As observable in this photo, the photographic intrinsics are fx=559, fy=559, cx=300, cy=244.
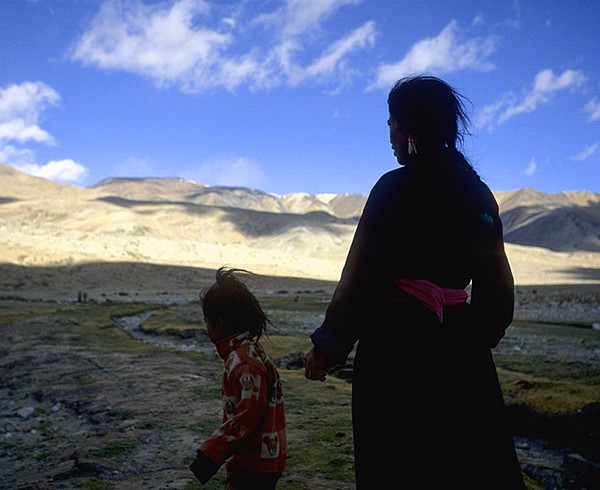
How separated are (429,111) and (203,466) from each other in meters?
1.76

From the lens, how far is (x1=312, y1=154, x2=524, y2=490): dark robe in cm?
210

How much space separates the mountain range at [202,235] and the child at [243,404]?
129 ft

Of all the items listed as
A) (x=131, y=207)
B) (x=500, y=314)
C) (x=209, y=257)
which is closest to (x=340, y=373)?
(x=500, y=314)

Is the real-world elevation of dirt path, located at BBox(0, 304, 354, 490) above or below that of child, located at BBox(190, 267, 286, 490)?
below

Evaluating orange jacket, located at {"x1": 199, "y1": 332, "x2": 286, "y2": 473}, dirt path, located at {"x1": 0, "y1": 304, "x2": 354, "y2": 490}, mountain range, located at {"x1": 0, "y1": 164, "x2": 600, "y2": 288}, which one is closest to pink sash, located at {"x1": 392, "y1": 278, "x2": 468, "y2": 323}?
orange jacket, located at {"x1": 199, "y1": 332, "x2": 286, "y2": 473}

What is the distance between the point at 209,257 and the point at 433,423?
185ft

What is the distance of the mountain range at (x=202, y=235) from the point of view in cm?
4928

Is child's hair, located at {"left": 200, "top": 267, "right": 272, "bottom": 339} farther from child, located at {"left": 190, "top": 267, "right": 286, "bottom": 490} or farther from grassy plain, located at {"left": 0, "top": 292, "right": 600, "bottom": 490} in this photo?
grassy plain, located at {"left": 0, "top": 292, "right": 600, "bottom": 490}

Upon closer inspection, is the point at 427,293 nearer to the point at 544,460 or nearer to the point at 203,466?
the point at 203,466

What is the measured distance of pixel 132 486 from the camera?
3256 mm

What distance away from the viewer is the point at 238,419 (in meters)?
2.38

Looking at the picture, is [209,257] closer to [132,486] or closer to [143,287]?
[143,287]

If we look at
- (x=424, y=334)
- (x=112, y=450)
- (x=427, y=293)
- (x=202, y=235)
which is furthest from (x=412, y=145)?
(x=202, y=235)

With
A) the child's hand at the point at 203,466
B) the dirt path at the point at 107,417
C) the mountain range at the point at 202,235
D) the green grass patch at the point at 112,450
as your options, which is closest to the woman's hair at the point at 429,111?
the child's hand at the point at 203,466
